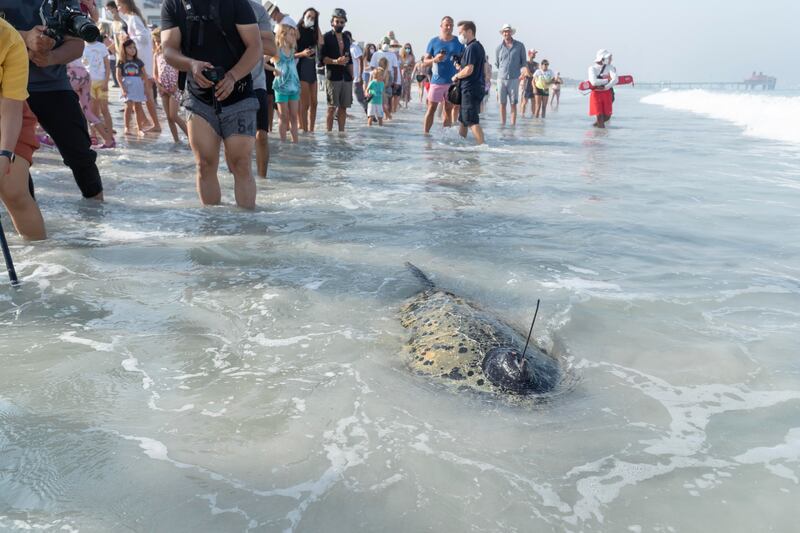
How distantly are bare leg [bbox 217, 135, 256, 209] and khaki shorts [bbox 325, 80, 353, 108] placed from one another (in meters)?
5.63

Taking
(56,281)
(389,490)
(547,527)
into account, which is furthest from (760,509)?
(56,281)

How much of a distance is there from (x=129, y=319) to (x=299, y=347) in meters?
0.95

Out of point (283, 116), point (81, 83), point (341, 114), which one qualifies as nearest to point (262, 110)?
point (81, 83)

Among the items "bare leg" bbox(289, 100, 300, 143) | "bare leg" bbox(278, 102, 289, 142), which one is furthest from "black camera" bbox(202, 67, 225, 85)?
"bare leg" bbox(278, 102, 289, 142)

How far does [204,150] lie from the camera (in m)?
4.39

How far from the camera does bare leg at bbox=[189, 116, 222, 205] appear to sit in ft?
14.1

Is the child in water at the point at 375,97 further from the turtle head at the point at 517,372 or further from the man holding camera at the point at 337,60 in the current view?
the turtle head at the point at 517,372

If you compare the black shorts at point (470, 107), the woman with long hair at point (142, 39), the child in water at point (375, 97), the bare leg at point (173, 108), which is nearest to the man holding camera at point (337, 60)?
the child in water at point (375, 97)

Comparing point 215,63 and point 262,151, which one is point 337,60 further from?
point 215,63

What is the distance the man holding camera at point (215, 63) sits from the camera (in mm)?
4066

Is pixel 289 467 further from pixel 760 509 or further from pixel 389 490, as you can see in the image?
pixel 760 509

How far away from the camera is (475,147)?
31.9ft

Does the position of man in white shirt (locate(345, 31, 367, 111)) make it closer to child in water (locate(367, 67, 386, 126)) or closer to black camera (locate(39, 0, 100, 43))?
child in water (locate(367, 67, 386, 126))

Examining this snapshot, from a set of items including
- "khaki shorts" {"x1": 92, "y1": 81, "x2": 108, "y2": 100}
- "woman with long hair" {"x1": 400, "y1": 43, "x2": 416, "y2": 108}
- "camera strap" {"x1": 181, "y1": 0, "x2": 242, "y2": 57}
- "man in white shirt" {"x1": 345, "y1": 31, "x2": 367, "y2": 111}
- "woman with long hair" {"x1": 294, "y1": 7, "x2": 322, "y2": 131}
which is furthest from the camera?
"woman with long hair" {"x1": 400, "y1": 43, "x2": 416, "y2": 108}
